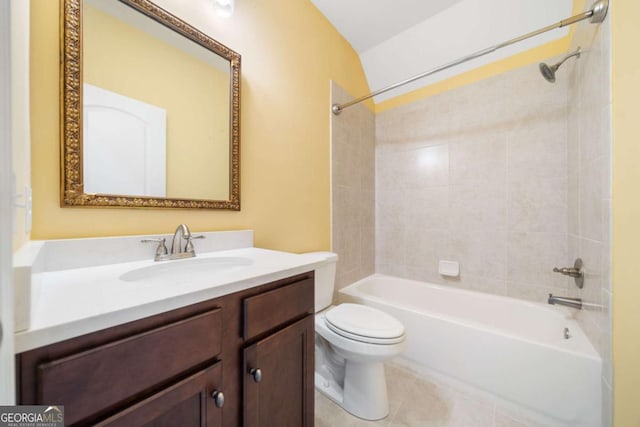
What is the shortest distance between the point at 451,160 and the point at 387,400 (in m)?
1.81

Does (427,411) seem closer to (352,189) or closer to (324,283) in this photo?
(324,283)

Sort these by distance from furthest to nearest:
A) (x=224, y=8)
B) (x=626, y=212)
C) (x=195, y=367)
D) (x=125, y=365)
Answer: (x=224, y=8) < (x=626, y=212) < (x=195, y=367) < (x=125, y=365)

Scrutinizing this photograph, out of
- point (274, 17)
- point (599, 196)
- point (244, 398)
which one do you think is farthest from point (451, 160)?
point (244, 398)

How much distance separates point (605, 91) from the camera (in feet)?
3.23

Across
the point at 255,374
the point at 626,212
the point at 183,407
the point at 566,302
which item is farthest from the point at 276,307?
the point at 566,302

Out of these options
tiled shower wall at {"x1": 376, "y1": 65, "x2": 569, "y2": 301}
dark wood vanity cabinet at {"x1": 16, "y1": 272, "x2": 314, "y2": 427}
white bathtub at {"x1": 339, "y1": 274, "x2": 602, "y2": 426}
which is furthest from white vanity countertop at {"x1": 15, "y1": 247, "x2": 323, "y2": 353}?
tiled shower wall at {"x1": 376, "y1": 65, "x2": 569, "y2": 301}

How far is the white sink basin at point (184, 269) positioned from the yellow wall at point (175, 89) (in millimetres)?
312

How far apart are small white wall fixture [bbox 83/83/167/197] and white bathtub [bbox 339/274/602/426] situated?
152cm

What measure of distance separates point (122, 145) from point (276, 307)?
2.75ft

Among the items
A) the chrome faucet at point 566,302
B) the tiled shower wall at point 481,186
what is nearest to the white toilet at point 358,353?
the chrome faucet at point 566,302

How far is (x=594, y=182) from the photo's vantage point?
1.10m

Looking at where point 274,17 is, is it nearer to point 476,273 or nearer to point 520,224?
point 520,224

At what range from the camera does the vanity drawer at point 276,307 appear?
2.19 feet

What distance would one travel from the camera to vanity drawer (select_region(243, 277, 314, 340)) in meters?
0.67
